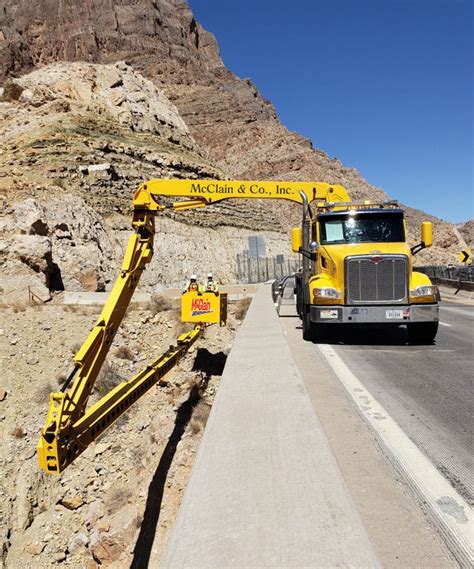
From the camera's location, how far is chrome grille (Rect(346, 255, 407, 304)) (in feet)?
28.5

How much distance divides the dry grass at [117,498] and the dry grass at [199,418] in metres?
1.39

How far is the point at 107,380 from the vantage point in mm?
10906

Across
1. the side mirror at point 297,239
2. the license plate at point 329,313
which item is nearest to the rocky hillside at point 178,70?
the side mirror at point 297,239

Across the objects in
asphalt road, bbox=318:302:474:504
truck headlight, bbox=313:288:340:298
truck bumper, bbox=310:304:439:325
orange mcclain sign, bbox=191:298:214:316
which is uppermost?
truck headlight, bbox=313:288:340:298

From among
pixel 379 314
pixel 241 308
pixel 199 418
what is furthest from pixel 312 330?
pixel 241 308

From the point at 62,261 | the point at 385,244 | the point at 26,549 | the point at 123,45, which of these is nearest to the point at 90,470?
the point at 26,549

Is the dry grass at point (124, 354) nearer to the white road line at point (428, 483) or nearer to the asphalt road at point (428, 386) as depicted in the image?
the asphalt road at point (428, 386)

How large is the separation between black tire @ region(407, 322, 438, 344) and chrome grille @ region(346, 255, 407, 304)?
904 millimetres

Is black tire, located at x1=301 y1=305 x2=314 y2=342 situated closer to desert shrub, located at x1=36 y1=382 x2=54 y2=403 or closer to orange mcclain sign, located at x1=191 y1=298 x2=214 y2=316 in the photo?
orange mcclain sign, located at x1=191 y1=298 x2=214 y2=316

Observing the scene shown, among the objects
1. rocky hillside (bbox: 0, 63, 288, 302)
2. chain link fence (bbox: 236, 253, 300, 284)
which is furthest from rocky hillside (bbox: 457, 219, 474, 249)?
chain link fence (bbox: 236, 253, 300, 284)

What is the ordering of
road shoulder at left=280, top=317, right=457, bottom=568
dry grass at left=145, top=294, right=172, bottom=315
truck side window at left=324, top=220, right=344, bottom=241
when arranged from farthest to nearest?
dry grass at left=145, top=294, right=172, bottom=315 < truck side window at left=324, top=220, right=344, bottom=241 < road shoulder at left=280, top=317, right=457, bottom=568

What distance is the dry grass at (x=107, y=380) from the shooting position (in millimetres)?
10492

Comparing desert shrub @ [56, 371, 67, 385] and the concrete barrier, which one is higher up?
the concrete barrier

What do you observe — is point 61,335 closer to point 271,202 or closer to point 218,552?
point 218,552
